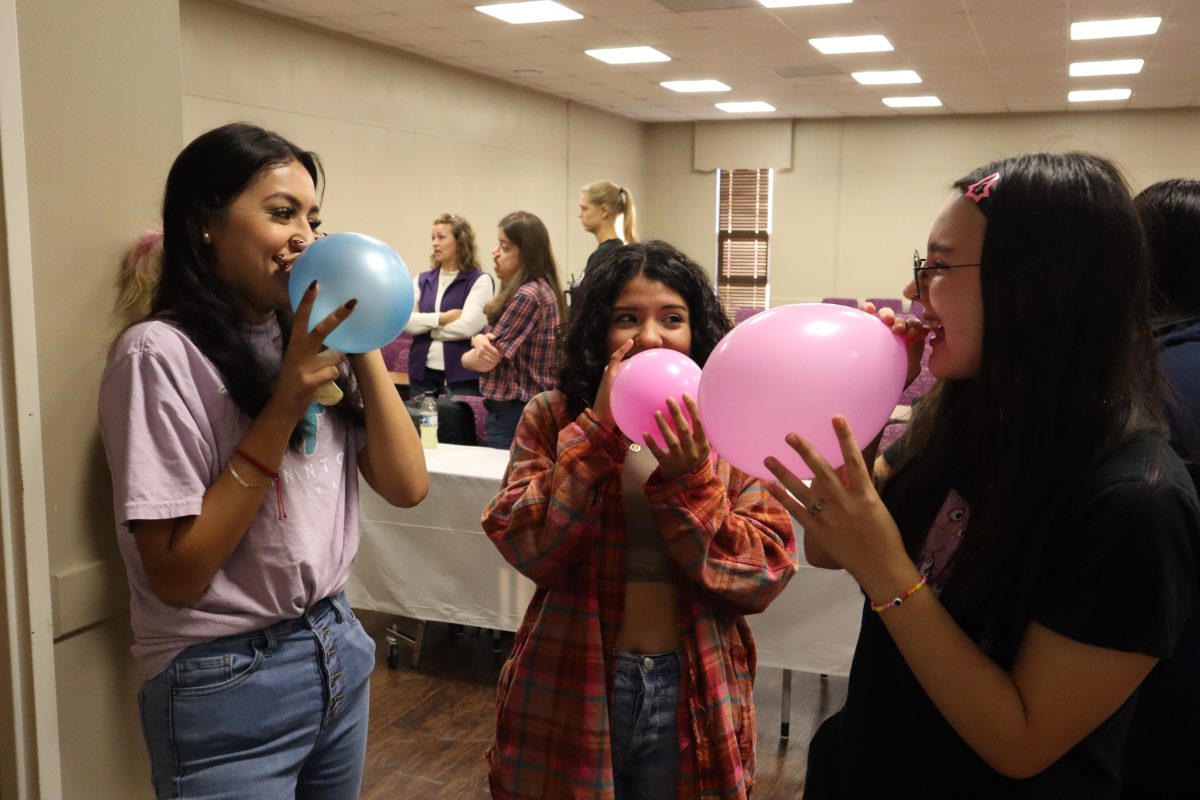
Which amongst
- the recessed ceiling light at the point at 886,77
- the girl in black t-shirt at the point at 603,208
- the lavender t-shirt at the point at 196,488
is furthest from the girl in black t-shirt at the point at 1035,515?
the recessed ceiling light at the point at 886,77

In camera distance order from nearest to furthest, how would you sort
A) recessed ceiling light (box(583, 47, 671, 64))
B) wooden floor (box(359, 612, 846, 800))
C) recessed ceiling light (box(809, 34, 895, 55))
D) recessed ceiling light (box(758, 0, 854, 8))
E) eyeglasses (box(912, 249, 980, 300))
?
eyeglasses (box(912, 249, 980, 300)), wooden floor (box(359, 612, 846, 800)), recessed ceiling light (box(758, 0, 854, 8)), recessed ceiling light (box(809, 34, 895, 55)), recessed ceiling light (box(583, 47, 671, 64))

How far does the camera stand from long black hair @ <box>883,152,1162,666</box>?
0.94 m

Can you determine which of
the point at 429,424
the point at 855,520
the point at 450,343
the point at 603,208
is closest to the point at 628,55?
the point at 603,208

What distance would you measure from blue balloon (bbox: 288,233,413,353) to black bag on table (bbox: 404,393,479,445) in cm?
262

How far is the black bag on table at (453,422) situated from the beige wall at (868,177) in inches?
352

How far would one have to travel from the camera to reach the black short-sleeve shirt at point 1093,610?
878 millimetres

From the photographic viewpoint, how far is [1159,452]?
927 millimetres

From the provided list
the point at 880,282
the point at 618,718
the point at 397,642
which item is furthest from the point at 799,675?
the point at 880,282

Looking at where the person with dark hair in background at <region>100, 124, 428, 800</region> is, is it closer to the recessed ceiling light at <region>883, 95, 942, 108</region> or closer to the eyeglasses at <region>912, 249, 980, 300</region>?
the eyeglasses at <region>912, 249, 980, 300</region>

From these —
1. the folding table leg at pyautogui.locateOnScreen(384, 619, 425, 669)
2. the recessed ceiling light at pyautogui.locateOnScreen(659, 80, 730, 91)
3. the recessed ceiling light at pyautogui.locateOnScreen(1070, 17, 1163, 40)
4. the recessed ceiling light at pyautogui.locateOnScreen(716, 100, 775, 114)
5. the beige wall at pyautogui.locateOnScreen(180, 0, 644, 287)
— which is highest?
the recessed ceiling light at pyautogui.locateOnScreen(716, 100, 775, 114)

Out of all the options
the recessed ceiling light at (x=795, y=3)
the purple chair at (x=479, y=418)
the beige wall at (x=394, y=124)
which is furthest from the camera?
the beige wall at (x=394, y=124)

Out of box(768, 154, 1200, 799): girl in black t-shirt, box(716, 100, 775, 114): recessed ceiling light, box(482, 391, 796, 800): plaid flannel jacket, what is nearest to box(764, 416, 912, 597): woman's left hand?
box(768, 154, 1200, 799): girl in black t-shirt

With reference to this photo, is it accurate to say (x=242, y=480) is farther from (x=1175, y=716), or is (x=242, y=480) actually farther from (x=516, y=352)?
(x=516, y=352)

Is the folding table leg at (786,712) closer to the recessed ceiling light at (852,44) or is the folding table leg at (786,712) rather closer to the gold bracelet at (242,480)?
the gold bracelet at (242,480)
